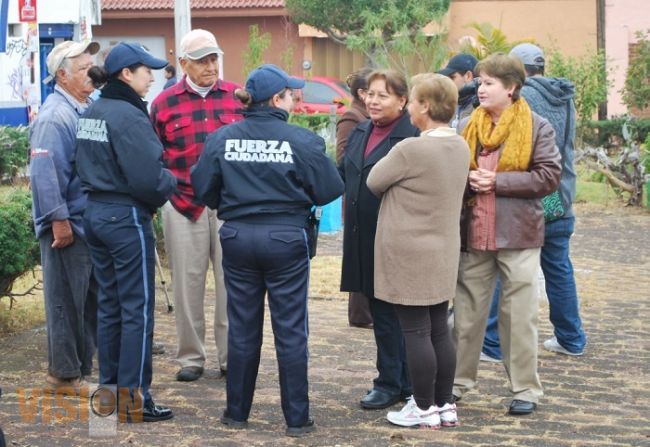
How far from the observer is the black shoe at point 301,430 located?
236 inches

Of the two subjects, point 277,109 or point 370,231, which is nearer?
point 277,109

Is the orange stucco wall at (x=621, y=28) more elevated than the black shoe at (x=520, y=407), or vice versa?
the orange stucco wall at (x=621, y=28)

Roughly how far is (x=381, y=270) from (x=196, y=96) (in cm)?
177

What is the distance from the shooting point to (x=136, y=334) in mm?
6121

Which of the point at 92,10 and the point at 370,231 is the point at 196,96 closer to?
the point at 370,231

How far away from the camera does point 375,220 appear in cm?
646

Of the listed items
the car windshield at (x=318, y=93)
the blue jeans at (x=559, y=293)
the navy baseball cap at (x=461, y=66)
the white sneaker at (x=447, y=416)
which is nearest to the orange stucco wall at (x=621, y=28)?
the car windshield at (x=318, y=93)

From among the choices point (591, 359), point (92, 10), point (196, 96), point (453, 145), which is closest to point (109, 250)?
point (196, 96)

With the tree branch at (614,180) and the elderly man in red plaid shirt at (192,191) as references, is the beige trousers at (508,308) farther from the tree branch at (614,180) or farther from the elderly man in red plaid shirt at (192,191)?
the tree branch at (614,180)

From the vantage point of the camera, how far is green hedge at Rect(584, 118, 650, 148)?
947 inches

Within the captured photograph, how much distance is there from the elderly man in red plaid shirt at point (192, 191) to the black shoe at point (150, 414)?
88 centimetres

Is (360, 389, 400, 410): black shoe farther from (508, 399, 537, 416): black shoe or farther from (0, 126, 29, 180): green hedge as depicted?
(0, 126, 29, 180): green hedge

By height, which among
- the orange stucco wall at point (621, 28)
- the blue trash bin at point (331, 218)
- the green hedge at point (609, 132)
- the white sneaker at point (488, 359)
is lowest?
the white sneaker at point (488, 359)

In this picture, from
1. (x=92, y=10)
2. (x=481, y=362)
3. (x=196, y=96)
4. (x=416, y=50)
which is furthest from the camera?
(x=92, y=10)
